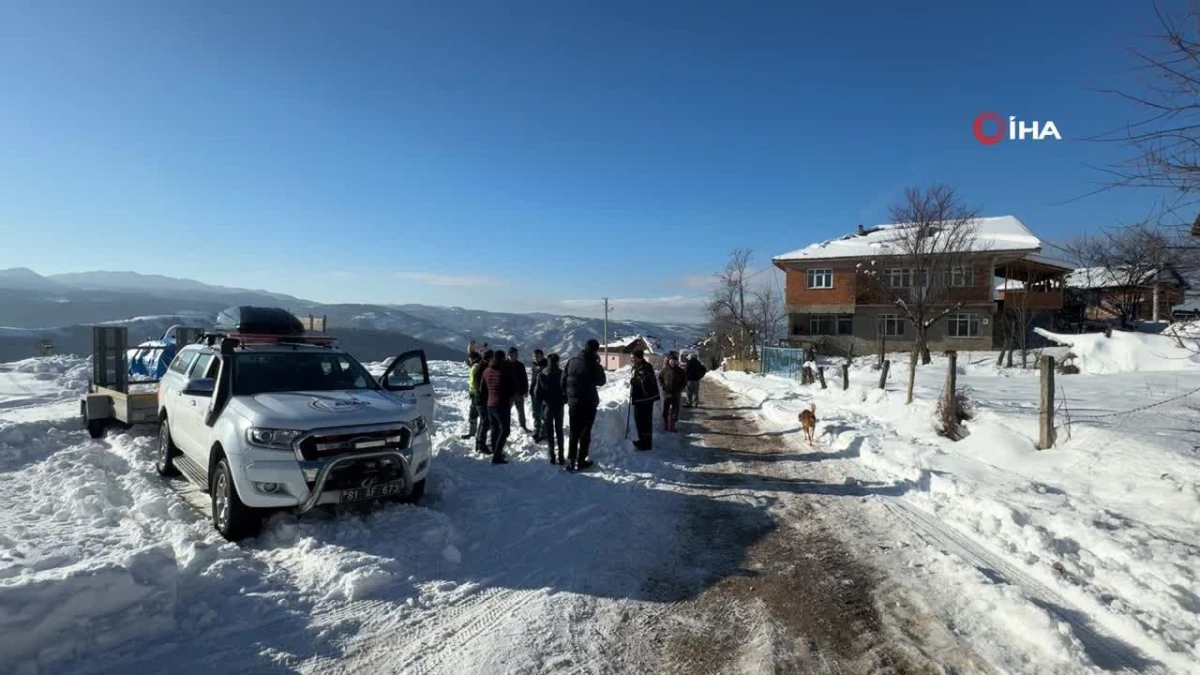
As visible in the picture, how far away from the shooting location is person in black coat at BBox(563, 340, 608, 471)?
8.66m

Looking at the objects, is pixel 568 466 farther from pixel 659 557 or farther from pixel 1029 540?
pixel 1029 540

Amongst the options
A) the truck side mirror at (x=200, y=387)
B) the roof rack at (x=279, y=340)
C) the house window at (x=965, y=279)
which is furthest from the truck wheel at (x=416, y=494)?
the house window at (x=965, y=279)

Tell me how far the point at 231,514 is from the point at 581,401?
178 inches

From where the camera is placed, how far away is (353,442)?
5.65 m

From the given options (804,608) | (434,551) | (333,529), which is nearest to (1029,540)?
(804,608)

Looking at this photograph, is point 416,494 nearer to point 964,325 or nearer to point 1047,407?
point 1047,407

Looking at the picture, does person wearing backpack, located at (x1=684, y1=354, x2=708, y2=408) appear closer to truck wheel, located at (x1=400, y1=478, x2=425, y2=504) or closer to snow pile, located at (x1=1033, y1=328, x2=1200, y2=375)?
truck wheel, located at (x1=400, y1=478, x2=425, y2=504)

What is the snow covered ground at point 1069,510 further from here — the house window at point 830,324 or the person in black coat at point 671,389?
the house window at point 830,324

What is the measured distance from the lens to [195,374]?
7.37 meters

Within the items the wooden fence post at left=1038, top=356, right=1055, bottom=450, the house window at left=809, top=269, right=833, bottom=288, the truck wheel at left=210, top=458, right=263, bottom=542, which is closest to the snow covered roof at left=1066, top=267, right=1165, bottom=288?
the house window at left=809, top=269, right=833, bottom=288

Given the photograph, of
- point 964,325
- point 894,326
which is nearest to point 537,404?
point 894,326

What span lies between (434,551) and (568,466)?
11.8 ft

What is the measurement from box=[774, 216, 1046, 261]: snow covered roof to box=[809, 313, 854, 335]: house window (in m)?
3.97

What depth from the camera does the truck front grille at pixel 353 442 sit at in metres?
5.46
